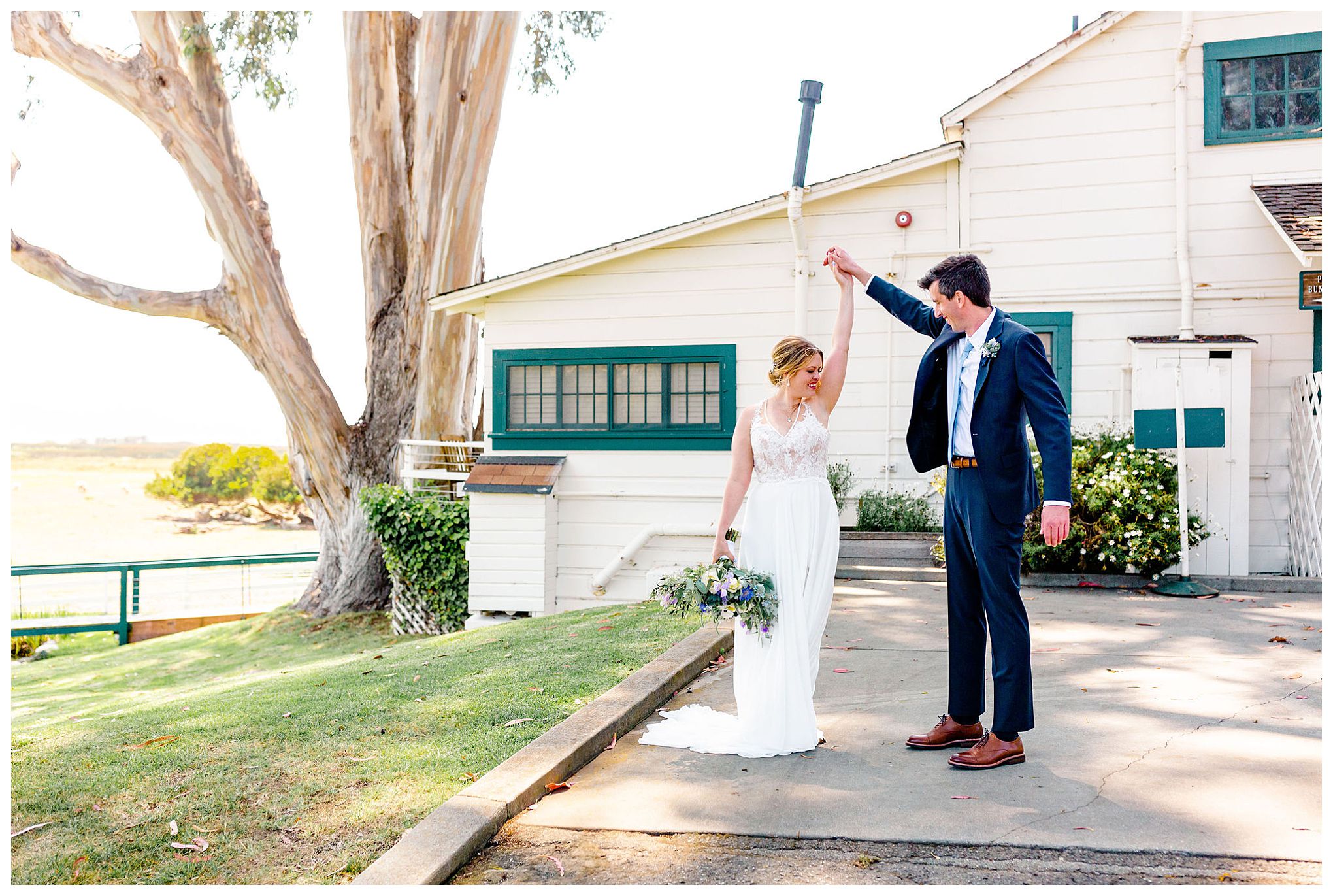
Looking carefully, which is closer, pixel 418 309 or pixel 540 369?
pixel 540 369

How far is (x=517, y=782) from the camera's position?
3926 millimetres

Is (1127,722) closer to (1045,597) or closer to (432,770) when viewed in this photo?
(432,770)

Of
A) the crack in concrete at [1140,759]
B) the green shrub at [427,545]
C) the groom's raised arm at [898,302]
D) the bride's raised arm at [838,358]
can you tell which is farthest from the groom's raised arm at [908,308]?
the green shrub at [427,545]

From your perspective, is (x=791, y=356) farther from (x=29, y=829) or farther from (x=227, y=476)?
(x=227, y=476)

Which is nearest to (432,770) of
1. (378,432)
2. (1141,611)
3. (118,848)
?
(118,848)

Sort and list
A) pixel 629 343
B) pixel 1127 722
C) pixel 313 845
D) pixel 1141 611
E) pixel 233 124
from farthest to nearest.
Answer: pixel 233 124, pixel 629 343, pixel 1141 611, pixel 1127 722, pixel 313 845

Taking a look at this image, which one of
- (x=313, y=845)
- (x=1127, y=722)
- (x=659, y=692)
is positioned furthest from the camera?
(x=659, y=692)

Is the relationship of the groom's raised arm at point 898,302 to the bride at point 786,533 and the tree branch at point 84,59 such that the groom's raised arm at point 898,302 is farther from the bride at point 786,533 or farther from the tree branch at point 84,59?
the tree branch at point 84,59

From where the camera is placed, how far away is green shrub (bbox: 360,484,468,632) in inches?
554

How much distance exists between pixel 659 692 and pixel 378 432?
12633 millimetres

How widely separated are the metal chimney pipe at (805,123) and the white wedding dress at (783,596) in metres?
7.20

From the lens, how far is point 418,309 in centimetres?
1709

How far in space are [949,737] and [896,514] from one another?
681cm

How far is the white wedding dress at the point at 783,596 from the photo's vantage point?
179 inches
